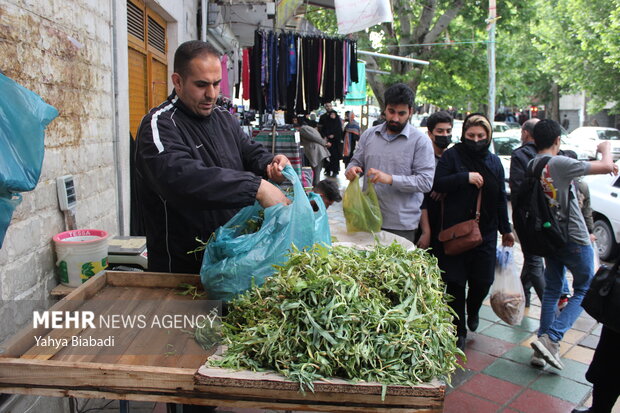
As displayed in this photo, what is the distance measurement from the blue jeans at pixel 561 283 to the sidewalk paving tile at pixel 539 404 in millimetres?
579

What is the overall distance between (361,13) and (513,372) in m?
4.93

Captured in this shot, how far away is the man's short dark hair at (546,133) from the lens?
4.26 metres

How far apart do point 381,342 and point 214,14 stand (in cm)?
882

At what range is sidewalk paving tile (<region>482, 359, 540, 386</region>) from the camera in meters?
4.12

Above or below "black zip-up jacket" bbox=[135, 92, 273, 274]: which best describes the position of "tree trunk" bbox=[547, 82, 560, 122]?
above

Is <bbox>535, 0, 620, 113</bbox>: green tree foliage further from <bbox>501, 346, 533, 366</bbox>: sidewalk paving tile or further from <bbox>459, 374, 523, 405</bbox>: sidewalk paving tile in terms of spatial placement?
<bbox>459, 374, 523, 405</bbox>: sidewalk paving tile

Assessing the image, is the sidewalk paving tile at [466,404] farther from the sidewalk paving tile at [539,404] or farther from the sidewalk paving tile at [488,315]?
the sidewalk paving tile at [488,315]

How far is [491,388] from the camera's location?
13.0 feet

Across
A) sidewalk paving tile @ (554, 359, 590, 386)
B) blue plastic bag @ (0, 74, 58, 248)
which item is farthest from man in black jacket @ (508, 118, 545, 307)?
blue plastic bag @ (0, 74, 58, 248)

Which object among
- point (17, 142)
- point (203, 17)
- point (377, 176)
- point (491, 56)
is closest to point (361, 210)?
point (377, 176)

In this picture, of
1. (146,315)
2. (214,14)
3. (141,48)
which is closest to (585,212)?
(146,315)

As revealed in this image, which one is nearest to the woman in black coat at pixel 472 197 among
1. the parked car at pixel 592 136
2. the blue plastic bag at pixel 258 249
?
the blue plastic bag at pixel 258 249

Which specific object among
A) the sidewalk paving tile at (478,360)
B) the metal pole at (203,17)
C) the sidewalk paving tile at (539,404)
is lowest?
the sidewalk paving tile at (539,404)

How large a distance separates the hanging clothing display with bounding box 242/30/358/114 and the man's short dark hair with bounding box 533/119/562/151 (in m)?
3.97
